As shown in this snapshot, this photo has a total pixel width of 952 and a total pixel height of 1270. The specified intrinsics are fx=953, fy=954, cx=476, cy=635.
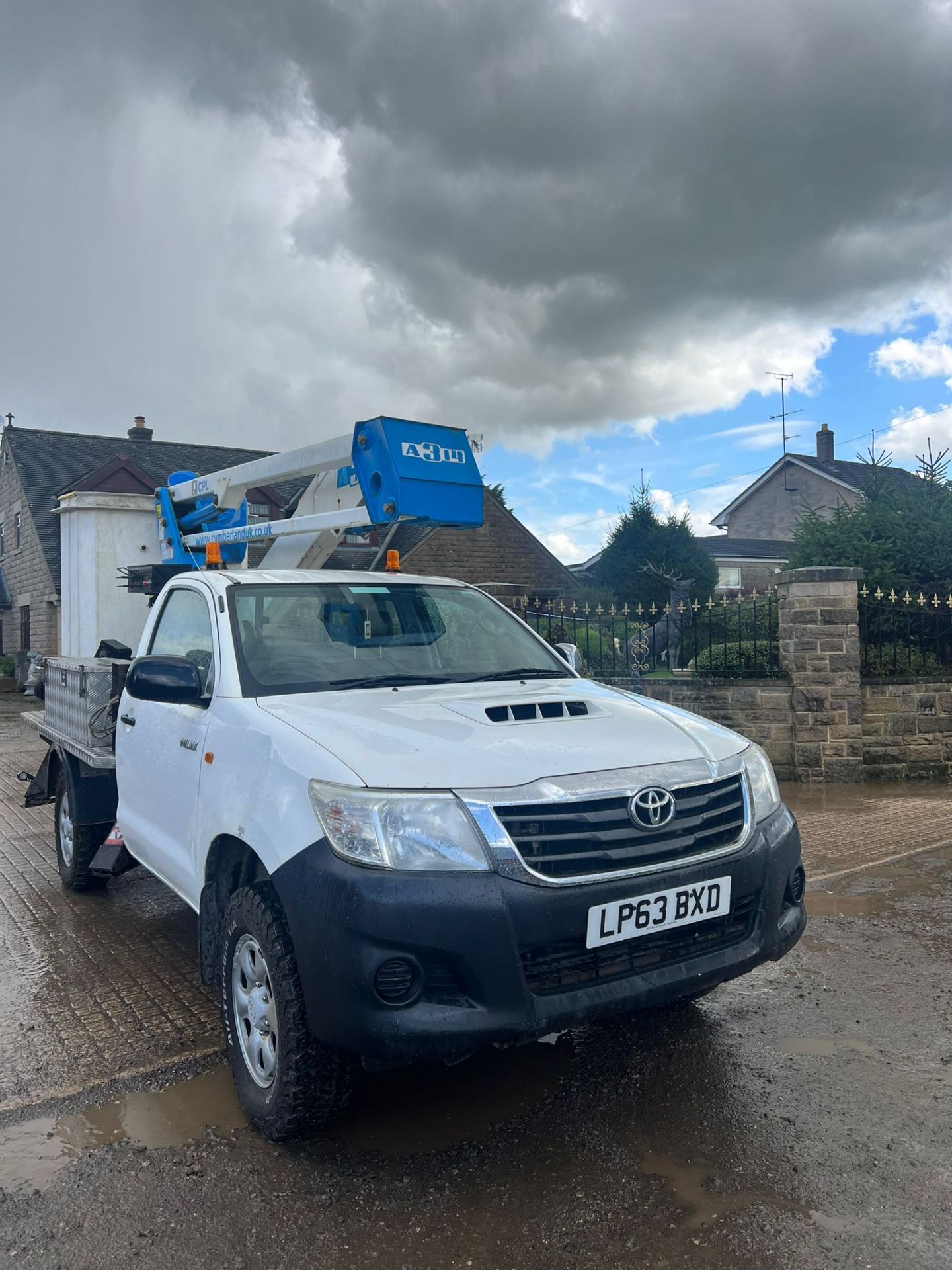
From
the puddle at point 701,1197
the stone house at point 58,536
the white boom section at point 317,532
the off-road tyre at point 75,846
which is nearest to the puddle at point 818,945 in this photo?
the puddle at point 701,1197

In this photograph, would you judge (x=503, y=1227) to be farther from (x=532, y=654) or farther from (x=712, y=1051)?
(x=532, y=654)

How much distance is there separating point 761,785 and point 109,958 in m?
3.39

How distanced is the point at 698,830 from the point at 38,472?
3032cm

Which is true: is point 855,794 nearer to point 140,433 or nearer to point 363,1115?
point 363,1115

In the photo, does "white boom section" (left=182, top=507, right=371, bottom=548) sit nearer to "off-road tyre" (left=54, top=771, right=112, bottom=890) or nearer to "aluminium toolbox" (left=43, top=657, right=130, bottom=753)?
"aluminium toolbox" (left=43, top=657, right=130, bottom=753)

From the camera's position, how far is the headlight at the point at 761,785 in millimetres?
3275

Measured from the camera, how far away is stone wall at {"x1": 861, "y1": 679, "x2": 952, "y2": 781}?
9797mm

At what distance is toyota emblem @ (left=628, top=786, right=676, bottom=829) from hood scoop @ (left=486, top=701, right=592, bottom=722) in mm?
532

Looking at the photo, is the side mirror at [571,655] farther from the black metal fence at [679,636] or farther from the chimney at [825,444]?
the chimney at [825,444]

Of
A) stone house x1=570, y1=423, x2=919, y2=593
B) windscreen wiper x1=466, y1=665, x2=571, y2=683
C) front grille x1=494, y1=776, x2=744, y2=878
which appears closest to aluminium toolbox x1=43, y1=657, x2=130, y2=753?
windscreen wiper x1=466, y1=665, x2=571, y2=683

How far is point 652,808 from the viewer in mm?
2852

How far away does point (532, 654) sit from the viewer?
14.6 ft

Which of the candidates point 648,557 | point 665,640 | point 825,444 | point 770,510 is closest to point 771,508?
point 770,510

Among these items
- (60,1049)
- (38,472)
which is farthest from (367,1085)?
(38,472)
